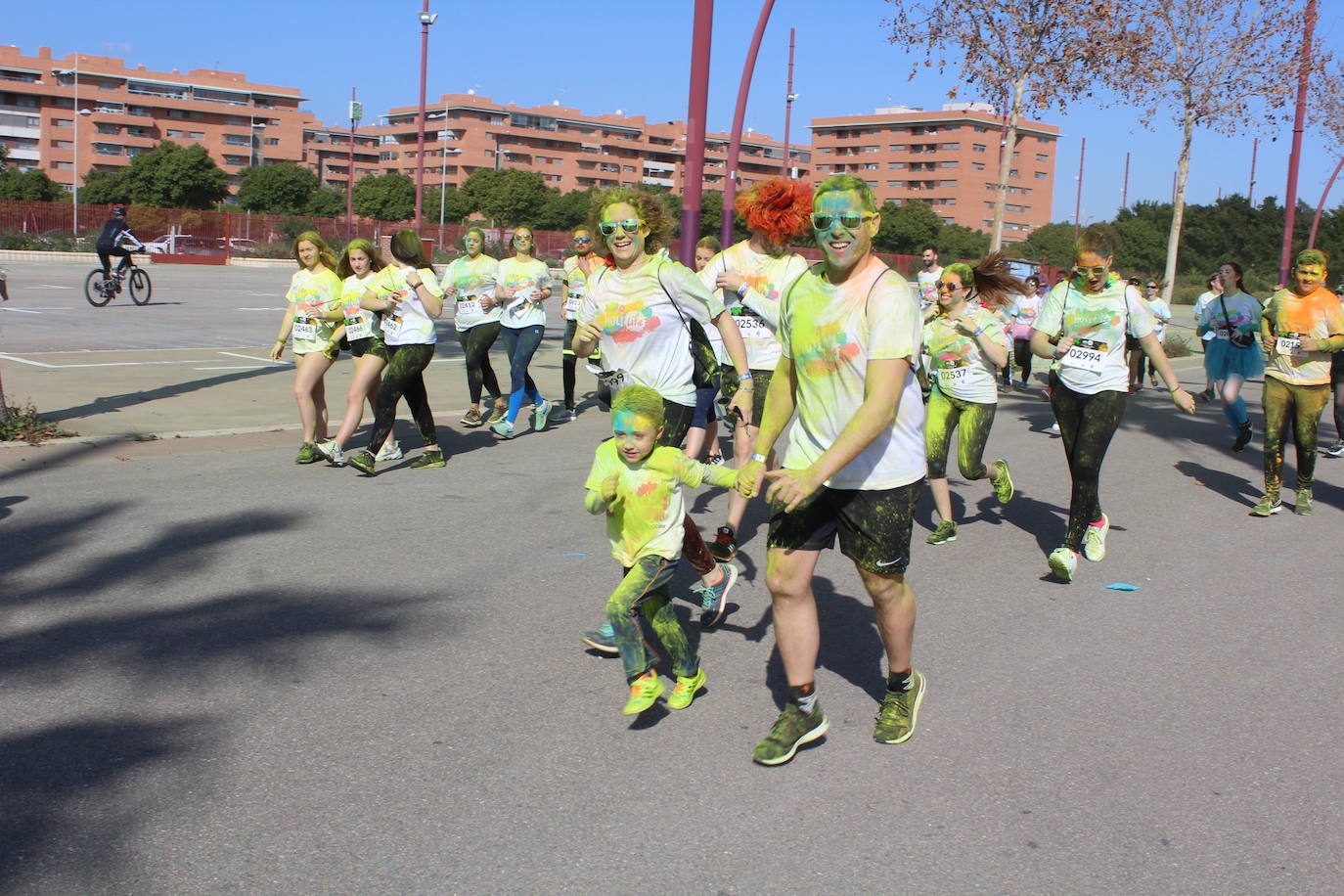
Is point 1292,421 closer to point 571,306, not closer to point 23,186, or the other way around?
point 571,306

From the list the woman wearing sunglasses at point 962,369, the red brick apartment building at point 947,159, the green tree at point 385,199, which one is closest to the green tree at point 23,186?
Result: the green tree at point 385,199

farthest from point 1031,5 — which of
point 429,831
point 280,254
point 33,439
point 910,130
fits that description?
point 910,130

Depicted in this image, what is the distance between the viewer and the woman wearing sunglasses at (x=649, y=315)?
5.59m

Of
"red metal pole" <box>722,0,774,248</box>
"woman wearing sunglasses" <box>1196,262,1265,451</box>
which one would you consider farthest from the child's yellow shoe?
"red metal pole" <box>722,0,774,248</box>

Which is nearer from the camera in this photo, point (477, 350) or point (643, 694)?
point (643, 694)

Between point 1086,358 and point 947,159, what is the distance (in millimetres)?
158027

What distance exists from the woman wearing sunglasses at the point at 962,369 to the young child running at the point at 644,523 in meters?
3.34

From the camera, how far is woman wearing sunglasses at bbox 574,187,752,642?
5.59 m

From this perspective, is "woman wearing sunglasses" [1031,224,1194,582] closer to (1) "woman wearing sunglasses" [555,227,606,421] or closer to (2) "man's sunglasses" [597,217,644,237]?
(2) "man's sunglasses" [597,217,644,237]

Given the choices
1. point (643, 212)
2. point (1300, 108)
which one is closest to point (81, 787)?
point (643, 212)

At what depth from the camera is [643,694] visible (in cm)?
430

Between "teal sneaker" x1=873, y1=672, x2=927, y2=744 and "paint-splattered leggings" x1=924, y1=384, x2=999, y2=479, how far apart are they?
3210 mm

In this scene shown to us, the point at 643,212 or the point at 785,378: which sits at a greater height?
the point at 643,212

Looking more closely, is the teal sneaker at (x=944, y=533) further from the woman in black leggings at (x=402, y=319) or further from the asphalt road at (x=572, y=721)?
the woman in black leggings at (x=402, y=319)
